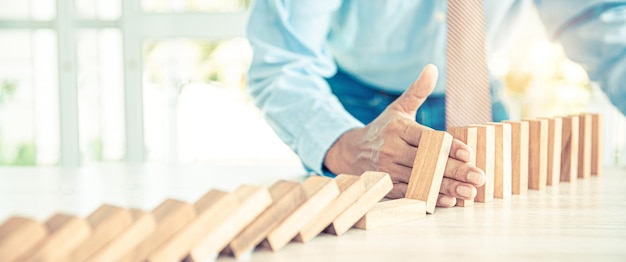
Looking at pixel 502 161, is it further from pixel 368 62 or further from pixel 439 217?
pixel 368 62

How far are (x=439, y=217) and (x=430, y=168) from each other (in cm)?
8

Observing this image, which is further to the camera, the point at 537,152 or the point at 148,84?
the point at 148,84

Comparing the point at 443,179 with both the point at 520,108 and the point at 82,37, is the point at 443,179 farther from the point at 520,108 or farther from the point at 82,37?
the point at 82,37

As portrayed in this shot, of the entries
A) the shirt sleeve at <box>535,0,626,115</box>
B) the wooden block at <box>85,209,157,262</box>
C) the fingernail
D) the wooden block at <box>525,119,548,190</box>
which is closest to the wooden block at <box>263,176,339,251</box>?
the wooden block at <box>85,209,157,262</box>

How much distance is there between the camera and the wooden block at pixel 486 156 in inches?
40.0

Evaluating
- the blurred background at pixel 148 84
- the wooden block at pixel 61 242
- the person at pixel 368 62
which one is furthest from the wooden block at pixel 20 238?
the blurred background at pixel 148 84

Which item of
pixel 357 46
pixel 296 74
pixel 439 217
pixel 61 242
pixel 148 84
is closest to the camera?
pixel 61 242

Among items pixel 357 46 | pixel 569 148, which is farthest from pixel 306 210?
pixel 357 46

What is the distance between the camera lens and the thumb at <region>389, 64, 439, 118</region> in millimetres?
1042

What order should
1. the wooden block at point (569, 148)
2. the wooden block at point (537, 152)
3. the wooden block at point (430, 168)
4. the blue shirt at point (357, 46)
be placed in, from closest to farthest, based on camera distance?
the wooden block at point (430, 168) < the wooden block at point (537, 152) < the wooden block at point (569, 148) < the blue shirt at point (357, 46)

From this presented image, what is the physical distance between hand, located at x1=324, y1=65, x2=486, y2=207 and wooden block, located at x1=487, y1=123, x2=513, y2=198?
95 millimetres

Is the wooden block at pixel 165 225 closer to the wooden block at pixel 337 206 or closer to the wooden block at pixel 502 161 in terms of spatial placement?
the wooden block at pixel 337 206

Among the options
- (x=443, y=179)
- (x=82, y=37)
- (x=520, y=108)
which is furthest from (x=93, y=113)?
(x=443, y=179)

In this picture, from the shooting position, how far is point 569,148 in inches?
51.2
